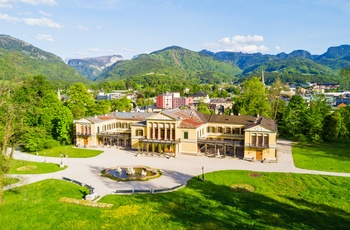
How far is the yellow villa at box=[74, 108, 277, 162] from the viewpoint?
4588cm

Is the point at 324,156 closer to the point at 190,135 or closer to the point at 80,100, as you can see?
the point at 190,135

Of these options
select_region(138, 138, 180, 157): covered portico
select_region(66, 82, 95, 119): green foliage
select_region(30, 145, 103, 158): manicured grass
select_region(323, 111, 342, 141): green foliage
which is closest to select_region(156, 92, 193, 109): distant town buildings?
select_region(66, 82, 95, 119): green foliage

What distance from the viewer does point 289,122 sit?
60.2 meters

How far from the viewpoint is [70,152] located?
2050 inches

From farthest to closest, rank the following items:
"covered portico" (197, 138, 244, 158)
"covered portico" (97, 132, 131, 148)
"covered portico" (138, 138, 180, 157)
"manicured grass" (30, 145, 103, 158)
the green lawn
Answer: "covered portico" (97, 132, 131, 148) < "manicured grass" (30, 145, 103, 158) < "covered portico" (138, 138, 180, 157) < "covered portico" (197, 138, 244, 158) < the green lawn

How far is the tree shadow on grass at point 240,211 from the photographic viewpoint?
23.4 meters

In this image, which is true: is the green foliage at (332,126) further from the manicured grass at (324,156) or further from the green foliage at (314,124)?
the manicured grass at (324,156)

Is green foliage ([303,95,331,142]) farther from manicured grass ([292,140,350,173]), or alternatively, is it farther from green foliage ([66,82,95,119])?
green foliage ([66,82,95,119])

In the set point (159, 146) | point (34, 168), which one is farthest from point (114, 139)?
point (34, 168)

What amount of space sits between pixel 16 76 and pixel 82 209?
12.8m

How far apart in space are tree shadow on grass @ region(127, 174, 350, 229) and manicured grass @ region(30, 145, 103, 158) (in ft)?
77.6

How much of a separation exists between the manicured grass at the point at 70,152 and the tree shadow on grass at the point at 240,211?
77.6ft

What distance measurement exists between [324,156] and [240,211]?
26.9 m

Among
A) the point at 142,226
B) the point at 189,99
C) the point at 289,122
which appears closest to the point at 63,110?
the point at 142,226
